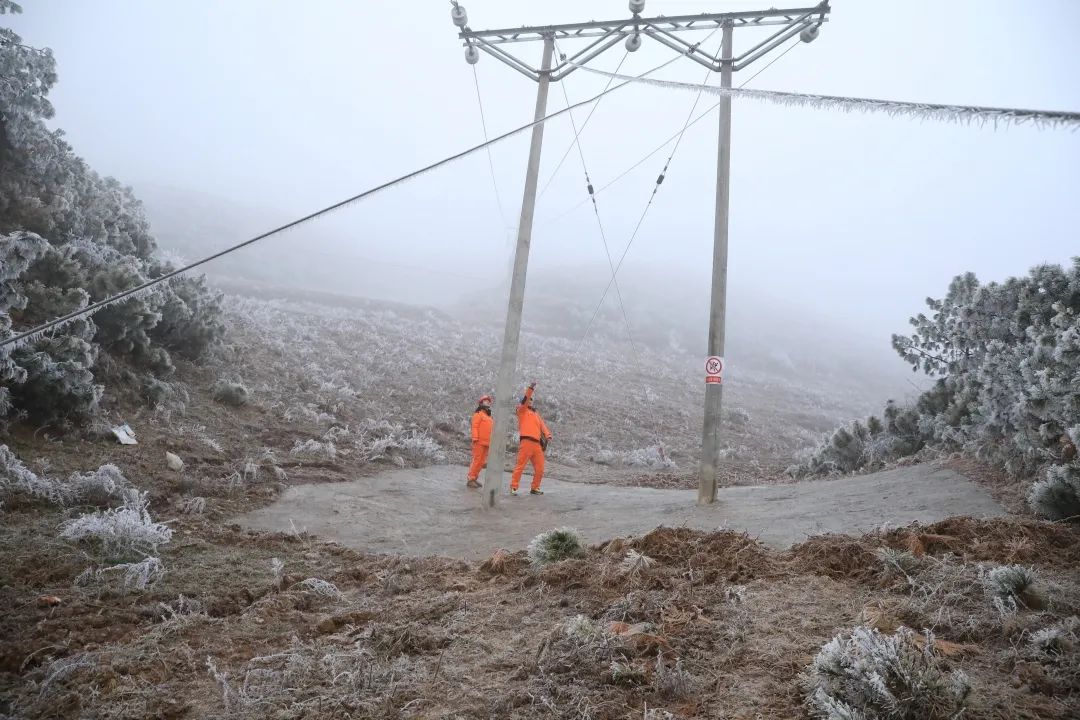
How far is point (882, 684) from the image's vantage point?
2.88 meters

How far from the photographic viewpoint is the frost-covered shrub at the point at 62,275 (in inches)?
372

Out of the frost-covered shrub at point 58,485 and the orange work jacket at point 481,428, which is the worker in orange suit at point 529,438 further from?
the frost-covered shrub at point 58,485

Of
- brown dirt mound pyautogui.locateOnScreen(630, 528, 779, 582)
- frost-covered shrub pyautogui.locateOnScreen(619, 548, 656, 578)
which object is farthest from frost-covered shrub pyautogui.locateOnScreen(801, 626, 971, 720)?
frost-covered shrub pyautogui.locateOnScreen(619, 548, 656, 578)

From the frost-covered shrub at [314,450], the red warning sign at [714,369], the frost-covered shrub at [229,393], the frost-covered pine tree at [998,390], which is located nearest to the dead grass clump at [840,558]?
the frost-covered pine tree at [998,390]

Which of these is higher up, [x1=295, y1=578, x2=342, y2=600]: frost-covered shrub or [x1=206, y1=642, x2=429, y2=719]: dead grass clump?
[x1=206, y1=642, x2=429, y2=719]: dead grass clump

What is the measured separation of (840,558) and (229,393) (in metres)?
12.3

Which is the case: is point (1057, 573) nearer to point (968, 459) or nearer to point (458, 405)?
point (968, 459)

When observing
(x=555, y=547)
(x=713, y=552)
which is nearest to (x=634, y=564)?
(x=713, y=552)

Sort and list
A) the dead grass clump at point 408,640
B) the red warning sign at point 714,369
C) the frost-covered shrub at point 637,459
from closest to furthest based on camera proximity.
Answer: the dead grass clump at point 408,640, the red warning sign at point 714,369, the frost-covered shrub at point 637,459

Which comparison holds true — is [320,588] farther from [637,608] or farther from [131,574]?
[637,608]

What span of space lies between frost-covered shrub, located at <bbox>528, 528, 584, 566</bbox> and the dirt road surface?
1.16m

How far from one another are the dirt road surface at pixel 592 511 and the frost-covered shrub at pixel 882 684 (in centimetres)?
332

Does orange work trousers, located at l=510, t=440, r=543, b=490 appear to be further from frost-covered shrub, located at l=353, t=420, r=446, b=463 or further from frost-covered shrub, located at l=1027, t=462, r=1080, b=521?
frost-covered shrub, located at l=1027, t=462, r=1080, b=521

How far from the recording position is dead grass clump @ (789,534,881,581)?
15.8ft
